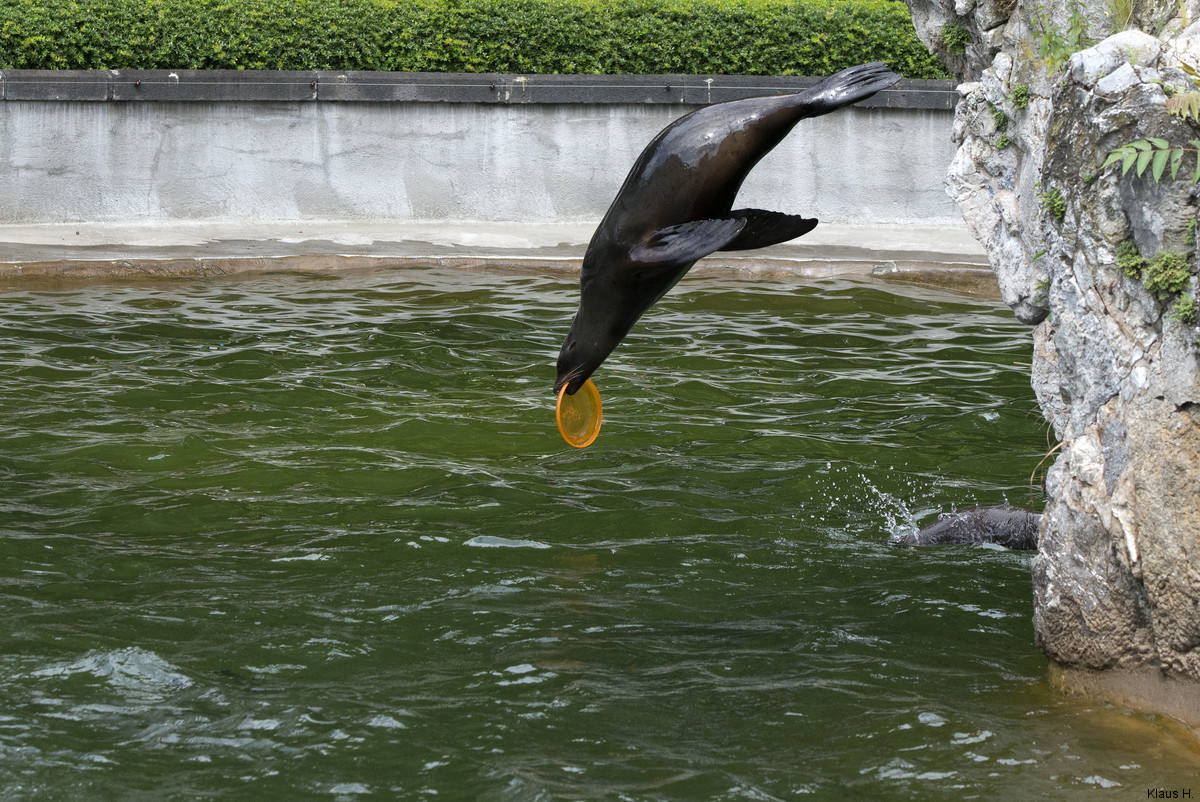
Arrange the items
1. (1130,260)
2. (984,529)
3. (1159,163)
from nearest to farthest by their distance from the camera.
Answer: (1159,163) → (1130,260) → (984,529)

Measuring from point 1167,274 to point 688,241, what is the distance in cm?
170

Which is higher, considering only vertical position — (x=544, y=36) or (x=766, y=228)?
(x=544, y=36)

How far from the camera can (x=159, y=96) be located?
A: 13.8m

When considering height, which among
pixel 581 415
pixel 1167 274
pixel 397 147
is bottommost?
pixel 581 415

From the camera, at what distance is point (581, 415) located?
6.53 m

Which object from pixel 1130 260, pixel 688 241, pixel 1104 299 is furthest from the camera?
pixel 688 241

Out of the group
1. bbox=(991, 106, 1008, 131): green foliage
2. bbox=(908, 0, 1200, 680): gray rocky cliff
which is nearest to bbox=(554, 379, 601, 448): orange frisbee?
bbox=(908, 0, 1200, 680): gray rocky cliff

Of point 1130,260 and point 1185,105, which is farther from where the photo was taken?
point 1130,260

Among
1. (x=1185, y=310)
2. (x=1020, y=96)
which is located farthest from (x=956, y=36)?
(x=1185, y=310)

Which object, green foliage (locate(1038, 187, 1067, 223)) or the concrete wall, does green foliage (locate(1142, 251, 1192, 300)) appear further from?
the concrete wall

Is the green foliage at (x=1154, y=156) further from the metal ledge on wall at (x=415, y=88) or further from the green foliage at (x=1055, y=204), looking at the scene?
the metal ledge on wall at (x=415, y=88)

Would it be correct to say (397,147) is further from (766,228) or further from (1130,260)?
(1130,260)

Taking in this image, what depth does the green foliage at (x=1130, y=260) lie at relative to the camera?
164 inches

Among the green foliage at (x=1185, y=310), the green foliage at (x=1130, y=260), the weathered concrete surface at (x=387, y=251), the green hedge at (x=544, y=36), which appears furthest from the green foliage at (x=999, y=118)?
the green hedge at (x=544, y=36)
